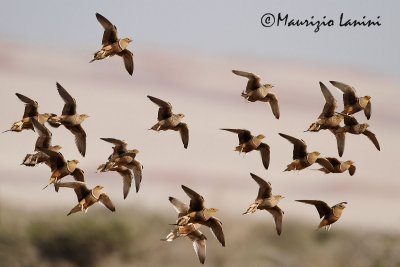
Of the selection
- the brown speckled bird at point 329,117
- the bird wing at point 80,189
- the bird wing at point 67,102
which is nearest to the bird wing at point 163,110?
the bird wing at point 67,102

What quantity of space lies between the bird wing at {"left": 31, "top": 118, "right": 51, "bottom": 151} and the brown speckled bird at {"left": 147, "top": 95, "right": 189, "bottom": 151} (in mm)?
2829

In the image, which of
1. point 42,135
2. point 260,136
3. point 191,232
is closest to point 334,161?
point 260,136

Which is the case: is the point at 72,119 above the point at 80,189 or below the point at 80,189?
above

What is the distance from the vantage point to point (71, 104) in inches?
1176

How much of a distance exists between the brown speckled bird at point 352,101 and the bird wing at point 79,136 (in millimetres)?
6923

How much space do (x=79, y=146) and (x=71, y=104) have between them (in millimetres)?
1177

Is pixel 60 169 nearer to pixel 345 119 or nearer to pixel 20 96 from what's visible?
pixel 20 96

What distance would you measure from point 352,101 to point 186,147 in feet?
16.1

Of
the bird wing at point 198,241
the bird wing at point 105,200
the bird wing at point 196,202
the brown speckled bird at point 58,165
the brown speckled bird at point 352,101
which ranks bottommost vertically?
the bird wing at point 198,241

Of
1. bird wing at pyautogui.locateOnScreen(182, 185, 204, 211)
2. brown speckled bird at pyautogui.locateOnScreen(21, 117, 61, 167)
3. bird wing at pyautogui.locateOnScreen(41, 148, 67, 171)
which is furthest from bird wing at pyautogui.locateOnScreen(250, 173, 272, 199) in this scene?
brown speckled bird at pyautogui.locateOnScreen(21, 117, 61, 167)

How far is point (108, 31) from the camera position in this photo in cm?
2961

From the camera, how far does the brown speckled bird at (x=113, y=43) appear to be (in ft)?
96.6

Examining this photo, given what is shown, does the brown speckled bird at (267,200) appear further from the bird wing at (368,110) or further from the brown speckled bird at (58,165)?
the brown speckled bird at (58,165)

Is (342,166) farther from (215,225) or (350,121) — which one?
(215,225)
